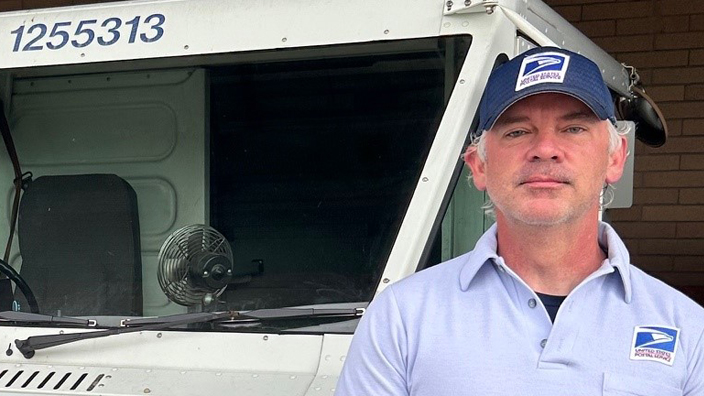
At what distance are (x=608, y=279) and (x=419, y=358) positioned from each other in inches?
14.3

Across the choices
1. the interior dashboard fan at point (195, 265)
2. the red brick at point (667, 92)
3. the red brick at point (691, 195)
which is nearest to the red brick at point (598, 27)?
the red brick at point (667, 92)

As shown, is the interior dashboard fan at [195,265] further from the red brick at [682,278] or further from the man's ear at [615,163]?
the red brick at [682,278]

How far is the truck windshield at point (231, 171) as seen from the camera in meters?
2.44

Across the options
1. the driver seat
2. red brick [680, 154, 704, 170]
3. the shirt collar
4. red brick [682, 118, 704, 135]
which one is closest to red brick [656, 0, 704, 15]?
red brick [682, 118, 704, 135]

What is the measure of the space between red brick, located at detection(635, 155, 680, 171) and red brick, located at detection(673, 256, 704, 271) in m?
0.50

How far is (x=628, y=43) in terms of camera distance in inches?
219

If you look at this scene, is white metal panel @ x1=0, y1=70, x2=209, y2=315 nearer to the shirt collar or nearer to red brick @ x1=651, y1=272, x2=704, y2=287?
the shirt collar

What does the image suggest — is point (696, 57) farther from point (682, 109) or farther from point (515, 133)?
point (515, 133)

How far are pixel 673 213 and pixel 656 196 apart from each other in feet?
0.43

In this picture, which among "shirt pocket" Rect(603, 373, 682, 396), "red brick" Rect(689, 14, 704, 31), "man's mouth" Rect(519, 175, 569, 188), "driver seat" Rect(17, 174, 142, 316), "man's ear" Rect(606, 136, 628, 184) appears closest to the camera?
"shirt pocket" Rect(603, 373, 682, 396)

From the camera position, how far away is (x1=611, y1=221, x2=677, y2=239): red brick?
216 inches

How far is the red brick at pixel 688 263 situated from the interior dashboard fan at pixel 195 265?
360 centimetres

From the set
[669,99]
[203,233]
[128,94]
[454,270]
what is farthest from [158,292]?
[669,99]

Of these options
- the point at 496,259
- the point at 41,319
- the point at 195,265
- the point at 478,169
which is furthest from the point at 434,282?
the point at 41,319
